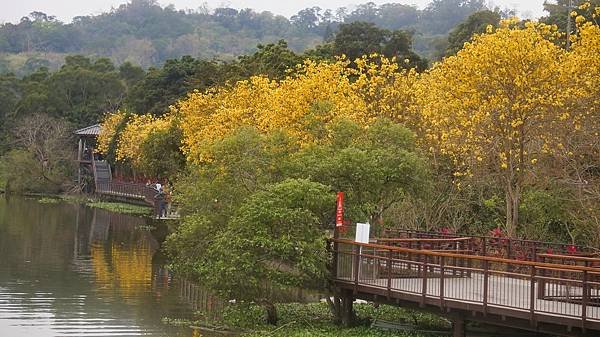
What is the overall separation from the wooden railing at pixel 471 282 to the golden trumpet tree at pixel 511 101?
3.57m

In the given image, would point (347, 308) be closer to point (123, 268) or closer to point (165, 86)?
point (123, 268)

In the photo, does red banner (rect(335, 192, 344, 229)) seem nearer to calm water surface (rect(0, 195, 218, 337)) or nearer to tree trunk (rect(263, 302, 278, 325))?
tree trunk (rect(263, 302, 278, 325))

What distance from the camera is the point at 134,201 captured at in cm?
6856

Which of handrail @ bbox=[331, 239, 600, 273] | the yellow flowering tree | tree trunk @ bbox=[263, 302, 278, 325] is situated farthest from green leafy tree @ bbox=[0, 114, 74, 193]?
handrail @ bbox=[331, 239, 600, 273]

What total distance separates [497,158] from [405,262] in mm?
7238

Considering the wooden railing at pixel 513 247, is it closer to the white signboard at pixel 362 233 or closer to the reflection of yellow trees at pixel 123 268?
the white signboard at pixel 362 233

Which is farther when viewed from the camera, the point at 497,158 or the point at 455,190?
the point at 455,190

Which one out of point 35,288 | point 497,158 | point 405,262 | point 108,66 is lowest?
point 35,288

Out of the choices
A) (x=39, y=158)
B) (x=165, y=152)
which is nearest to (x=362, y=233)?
(x=165, y=152)

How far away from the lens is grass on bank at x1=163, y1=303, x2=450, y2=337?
20.0 metres

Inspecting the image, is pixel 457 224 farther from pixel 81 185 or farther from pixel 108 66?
pixel 108 66

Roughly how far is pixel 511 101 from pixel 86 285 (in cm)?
1399

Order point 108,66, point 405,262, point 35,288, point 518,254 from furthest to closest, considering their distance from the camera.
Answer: point 108,66 → point 35,288 → point 518,254 → point 405,262

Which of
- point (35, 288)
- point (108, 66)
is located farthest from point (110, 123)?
point (35, 288)
